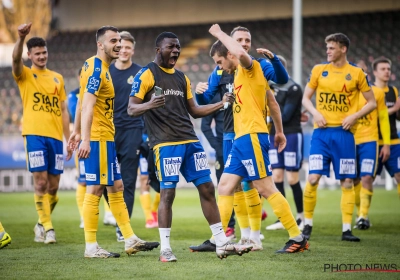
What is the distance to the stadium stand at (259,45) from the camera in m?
26.1

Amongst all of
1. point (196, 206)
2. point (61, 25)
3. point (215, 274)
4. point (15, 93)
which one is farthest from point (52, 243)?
point (61, 25)

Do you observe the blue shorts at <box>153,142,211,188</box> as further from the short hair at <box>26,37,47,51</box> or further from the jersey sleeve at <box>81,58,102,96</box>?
the short hair at <box>26,37,47,51</box>

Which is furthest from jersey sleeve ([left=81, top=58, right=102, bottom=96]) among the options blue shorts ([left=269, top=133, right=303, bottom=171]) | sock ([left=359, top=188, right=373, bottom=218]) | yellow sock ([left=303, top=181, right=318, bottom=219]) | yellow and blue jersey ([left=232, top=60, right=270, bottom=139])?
sock ([left=359, top=188, right=373, bottom=218])

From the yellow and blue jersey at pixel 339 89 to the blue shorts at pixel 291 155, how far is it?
5.17ft

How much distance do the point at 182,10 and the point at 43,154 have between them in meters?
24.8

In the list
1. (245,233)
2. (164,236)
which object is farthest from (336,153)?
(164,236)

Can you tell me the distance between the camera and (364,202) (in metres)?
10.4

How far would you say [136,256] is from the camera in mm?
7105

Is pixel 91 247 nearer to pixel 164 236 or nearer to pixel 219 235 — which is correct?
pixel 164 236

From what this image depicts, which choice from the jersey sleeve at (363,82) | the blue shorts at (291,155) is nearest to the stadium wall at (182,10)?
the blue shorts at (291,155)

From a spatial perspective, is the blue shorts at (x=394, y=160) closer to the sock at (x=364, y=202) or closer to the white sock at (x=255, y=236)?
the sock at (x=364, y=202)

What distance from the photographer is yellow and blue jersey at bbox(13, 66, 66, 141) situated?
8578mm

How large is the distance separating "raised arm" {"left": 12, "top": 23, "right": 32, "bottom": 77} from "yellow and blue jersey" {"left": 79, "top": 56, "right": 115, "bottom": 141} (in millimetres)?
822

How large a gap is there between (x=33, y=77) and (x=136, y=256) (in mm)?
2972
